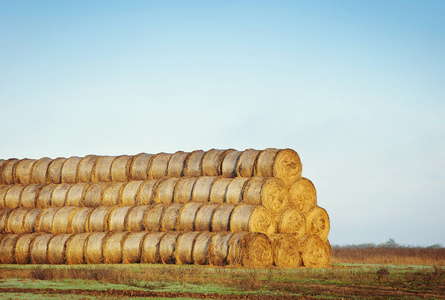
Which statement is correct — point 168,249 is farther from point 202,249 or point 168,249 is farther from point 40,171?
point 40,171

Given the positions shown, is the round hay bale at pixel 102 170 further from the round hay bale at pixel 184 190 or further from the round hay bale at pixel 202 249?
the round hay bale at pixel 202 249

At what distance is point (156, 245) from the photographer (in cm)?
2480

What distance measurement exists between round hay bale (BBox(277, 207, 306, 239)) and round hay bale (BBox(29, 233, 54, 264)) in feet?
33.4

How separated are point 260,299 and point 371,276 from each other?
637 cm

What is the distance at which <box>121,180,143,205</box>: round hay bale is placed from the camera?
27.2m

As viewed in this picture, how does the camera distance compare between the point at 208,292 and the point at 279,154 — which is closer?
the point at 208,292

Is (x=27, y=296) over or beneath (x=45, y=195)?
beneath

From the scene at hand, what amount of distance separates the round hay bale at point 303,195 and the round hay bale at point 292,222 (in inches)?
22.8

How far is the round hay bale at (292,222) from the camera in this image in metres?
24.3

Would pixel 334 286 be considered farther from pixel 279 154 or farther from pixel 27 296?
pixel 279 154

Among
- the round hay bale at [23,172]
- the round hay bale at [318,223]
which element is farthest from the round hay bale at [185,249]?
the round hay bale at [23,172]

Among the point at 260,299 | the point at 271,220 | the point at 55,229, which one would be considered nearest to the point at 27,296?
the point at 260,299

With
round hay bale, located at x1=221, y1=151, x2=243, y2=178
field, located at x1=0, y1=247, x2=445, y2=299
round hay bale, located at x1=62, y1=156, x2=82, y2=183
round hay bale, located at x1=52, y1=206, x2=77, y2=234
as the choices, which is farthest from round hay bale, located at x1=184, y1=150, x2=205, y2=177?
field, located at x1=0, y1=247, x2=445, y2=299

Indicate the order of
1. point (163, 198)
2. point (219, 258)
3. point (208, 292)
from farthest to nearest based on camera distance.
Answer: point (163, 198)
point (219, 258)
point (208, 292)
